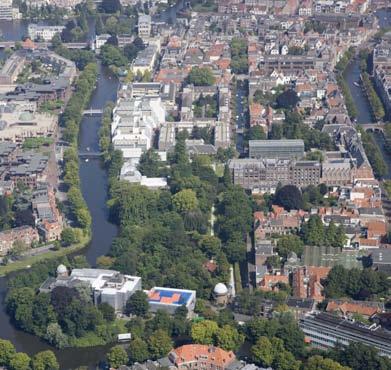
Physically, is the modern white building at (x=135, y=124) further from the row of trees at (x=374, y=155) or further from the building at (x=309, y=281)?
the building at (x=309, y=281)

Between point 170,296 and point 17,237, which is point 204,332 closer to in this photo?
point 170,296

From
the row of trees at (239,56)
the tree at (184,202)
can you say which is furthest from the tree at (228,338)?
the row of trees at (239,56)

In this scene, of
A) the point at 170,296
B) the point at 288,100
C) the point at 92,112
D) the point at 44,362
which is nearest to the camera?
the point at 44,362

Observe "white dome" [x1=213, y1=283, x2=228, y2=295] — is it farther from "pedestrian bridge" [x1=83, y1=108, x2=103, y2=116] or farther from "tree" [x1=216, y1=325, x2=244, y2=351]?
"pedestrian bridge" [x1=83, y1=108, x2=103, y2=116]

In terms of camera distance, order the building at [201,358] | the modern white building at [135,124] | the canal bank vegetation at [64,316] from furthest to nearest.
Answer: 1. the modern white building at [135,124]
2. the canal bank vegetation at [64,316]
3. the building at [201,358]

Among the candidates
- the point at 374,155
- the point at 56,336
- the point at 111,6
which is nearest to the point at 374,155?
the point at 374,155

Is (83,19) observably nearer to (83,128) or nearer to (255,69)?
(255,69)
